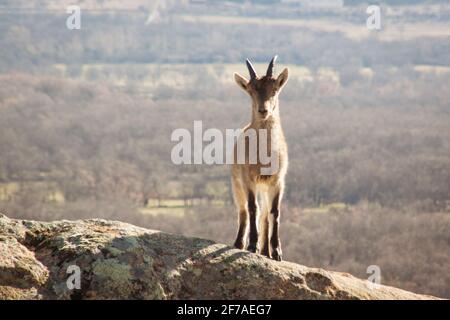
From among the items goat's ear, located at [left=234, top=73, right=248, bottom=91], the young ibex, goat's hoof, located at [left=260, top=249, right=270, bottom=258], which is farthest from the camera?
goat's ear, located at [left=234, top=73, right=248, bottom=91]

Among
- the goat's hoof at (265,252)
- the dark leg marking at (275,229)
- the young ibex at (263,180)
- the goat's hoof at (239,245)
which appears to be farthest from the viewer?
the goat's hoof at (239,245)

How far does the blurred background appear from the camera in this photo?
9988 cm

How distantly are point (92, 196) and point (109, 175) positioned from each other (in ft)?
42.0

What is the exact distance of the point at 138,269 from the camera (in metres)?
13.1

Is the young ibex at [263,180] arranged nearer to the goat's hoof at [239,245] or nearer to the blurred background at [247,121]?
the goat's hoof at [239,245]

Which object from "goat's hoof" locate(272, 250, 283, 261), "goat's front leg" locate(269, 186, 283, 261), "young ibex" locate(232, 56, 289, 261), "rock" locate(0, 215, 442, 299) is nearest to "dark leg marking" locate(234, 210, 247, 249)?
"young ibex" locate(232, 56, 289, 261)

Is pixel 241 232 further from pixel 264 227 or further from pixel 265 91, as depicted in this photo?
pixel 265 91

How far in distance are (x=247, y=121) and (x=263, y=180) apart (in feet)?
421

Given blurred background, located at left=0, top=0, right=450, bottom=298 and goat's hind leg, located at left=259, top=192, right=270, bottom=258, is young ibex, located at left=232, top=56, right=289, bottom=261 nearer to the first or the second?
goat's hind leg, located at left=259, top=192, right=270, bottom=258

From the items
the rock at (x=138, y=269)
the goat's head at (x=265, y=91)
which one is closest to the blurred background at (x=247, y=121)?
the goat's head at (x=265, y=91)

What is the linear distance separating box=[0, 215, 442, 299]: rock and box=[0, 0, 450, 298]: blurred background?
68918 millimetres

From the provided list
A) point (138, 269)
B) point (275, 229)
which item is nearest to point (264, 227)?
point (275, 229)

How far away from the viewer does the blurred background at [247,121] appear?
328 ft

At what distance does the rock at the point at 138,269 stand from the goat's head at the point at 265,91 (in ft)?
9.44
